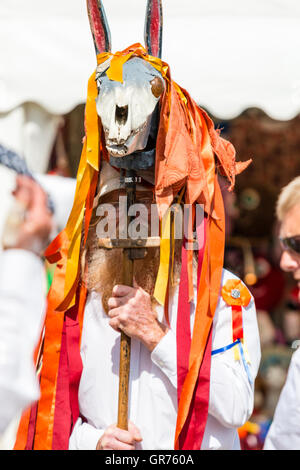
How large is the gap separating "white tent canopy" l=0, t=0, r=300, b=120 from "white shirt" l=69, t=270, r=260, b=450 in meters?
1.10

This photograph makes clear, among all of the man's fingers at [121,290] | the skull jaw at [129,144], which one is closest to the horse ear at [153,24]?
the skull jaw at [129,144]

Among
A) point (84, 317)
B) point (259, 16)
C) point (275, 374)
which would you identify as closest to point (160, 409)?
point (84, 317)

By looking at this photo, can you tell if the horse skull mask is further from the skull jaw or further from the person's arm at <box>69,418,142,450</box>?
the person's arm at <box>69,418,142,450</box>

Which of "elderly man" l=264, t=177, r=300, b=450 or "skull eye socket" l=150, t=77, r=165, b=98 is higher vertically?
"skull eye socket" l=150, t=77, r=165, b=98

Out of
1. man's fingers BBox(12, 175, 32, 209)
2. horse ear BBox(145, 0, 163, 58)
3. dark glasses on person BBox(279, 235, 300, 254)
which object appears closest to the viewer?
man's fingers BBox(12, 175, 32, 209)

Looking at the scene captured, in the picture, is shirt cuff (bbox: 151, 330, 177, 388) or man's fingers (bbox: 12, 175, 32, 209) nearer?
man's fingers (bbox: 12, 175, 32, 209)

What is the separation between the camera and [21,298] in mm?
1146

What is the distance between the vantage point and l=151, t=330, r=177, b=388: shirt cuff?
1.78m

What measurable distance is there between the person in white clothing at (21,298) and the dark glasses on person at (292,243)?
1147mm

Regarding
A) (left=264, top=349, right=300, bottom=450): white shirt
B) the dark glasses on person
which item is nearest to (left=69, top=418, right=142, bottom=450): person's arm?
(left=264, top=349, right=300, bottom=450): white shirt

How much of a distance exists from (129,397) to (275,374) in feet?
7.72

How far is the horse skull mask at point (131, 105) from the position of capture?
1707 millimetres

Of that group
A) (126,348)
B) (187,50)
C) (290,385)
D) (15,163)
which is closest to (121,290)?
(126,348)

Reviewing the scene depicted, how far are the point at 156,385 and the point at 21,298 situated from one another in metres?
0.81
